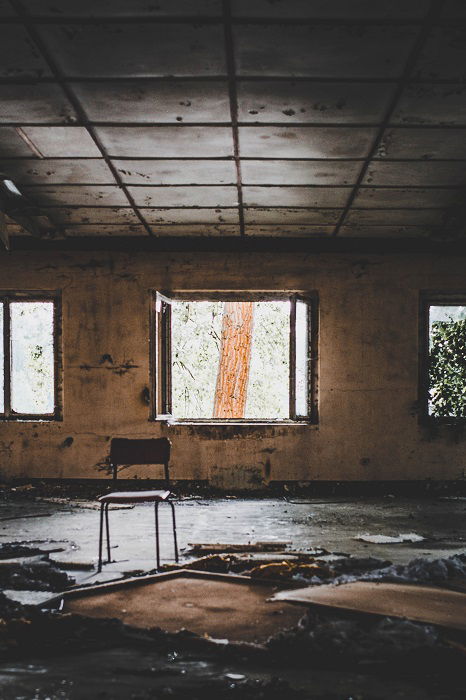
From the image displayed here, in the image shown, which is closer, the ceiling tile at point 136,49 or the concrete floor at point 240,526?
the ceiling tile at point 136,49

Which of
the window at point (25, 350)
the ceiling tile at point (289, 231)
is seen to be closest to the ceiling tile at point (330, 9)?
the ceiling tile at point (289, 231)

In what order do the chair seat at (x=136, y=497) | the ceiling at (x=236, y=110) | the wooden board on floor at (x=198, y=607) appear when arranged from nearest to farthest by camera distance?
the wooden board on floor at (x=198, y=607), the ceiling at (x=236, y=110), the chair seat at (x=136, y=497)

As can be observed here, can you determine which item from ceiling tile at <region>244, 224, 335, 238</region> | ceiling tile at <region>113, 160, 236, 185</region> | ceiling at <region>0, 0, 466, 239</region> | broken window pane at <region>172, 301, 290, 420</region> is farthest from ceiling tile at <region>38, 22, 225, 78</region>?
broken window pane at <region>172, 301, 290, 420</region>

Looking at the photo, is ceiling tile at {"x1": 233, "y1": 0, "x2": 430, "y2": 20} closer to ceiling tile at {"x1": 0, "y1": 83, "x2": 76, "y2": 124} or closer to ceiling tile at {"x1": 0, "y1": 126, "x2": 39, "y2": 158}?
ceiling tile at {"x1": 0, "y1": 83, "x2": 76, "y2": 124}

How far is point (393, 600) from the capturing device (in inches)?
118

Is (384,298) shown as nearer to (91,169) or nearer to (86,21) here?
(91,169)

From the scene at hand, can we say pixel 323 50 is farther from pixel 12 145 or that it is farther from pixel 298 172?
pixel 12 145

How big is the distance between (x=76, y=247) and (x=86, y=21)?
3.78 m

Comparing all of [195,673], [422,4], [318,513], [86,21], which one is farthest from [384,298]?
[195,673]

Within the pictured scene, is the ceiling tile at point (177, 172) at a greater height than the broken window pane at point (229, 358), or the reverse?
the ceiling tile at point (177, 172)

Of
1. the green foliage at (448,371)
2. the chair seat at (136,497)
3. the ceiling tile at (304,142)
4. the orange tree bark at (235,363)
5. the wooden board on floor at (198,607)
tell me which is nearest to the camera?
the wooden board on floor at (198,607)

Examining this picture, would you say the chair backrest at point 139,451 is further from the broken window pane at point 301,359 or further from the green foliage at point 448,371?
the green foliage at point 448,371

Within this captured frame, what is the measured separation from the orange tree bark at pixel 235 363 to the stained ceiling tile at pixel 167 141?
615cm

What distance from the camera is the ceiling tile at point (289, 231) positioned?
6227 mm
